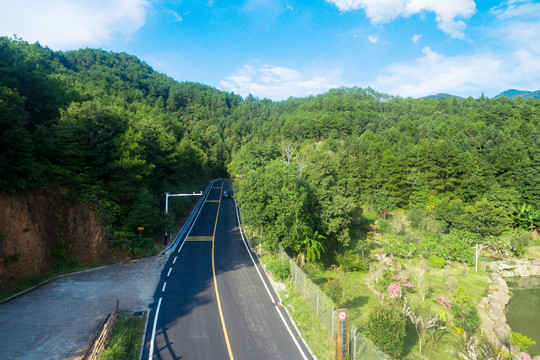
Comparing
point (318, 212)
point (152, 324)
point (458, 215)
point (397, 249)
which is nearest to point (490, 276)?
point (397, 249)

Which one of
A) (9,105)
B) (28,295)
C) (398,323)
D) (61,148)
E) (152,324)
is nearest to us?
(398,323)

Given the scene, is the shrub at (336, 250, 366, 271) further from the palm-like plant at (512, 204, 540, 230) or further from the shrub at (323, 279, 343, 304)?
the palm-like plant at (512, 204, 540, 230)

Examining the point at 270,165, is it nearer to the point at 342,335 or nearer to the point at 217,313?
the point at 217,313

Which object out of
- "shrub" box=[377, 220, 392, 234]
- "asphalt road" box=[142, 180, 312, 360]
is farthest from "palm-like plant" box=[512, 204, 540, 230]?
"asphalt road" box=[142, 180, 312, 360]

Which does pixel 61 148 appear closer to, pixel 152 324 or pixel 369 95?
pixel 152 324

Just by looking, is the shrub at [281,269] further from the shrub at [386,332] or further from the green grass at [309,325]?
the shrub at [386,332]

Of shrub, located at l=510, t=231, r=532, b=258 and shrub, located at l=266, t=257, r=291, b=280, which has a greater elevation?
shrub, located at l=266, t=257, r=291, b=280

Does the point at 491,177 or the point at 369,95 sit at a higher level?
the point at 369,95
